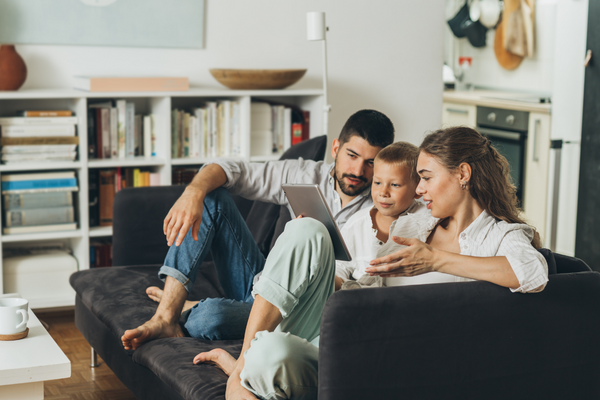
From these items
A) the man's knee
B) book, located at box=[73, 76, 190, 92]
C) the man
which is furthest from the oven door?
the man's knee

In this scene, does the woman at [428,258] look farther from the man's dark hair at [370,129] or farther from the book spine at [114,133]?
the book spine at [114,133]

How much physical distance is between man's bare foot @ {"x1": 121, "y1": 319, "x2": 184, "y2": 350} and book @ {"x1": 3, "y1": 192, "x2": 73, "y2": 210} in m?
1.27

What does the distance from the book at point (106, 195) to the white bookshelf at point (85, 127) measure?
0.04m

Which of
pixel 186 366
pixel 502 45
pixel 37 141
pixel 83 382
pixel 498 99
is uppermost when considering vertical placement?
pixel 502 45

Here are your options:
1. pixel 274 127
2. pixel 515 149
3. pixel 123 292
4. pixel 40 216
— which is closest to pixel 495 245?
pixel 123 292

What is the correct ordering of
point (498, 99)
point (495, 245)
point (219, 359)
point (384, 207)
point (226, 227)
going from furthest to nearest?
point (498, 99) < point (226, 227) < point (384, 207) < point (219, 359) < point (495, 245)

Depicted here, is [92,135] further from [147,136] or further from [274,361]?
[274,361]

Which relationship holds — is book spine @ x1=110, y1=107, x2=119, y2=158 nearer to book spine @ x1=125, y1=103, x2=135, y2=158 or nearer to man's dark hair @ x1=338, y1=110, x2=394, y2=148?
book spine @ x1=125, y1=103, x2=135, y2=158

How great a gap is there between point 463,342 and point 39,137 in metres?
2.15

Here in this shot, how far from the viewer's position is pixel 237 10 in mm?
3299

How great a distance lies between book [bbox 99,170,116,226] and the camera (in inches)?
120

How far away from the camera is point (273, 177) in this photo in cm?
231

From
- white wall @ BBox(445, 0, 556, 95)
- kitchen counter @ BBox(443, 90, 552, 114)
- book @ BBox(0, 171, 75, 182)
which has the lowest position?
book @ BBox(0, 171, 75, 182)

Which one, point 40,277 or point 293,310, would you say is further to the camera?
point 40,277
